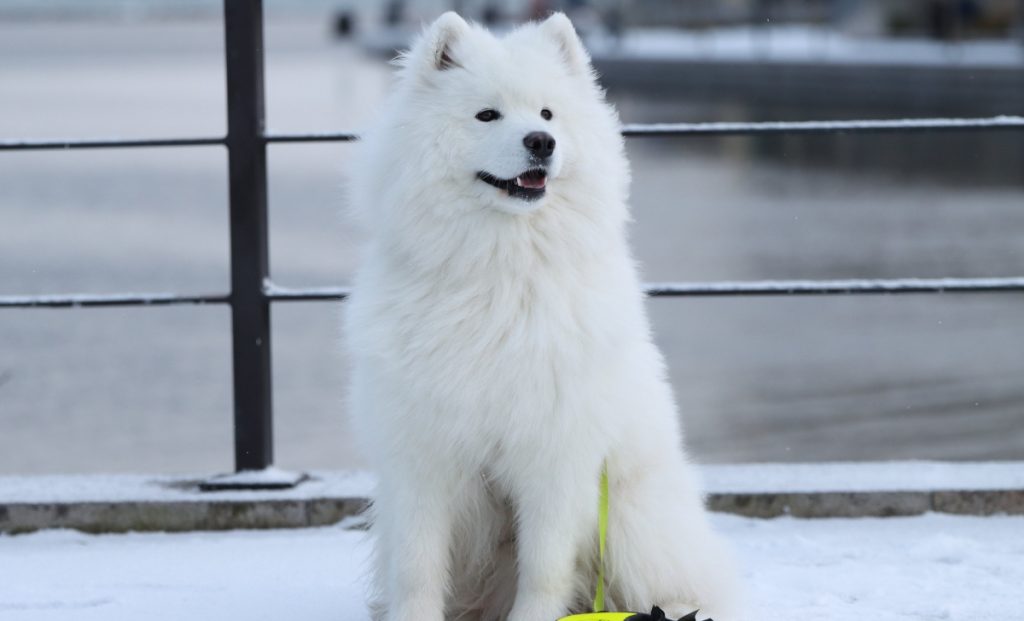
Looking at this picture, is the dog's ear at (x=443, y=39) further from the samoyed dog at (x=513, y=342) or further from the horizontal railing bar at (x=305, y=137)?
the horizontal railing bar at (x=305, y=137)

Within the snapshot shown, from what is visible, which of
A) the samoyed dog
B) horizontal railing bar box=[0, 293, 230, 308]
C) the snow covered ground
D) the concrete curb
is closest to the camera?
the samoyed dog

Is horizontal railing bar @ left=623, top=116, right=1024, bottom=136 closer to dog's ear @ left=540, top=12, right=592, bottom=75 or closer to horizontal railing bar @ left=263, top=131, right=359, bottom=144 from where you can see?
horizontal railing bar @ left=263, top=131, right=359, bottom=144

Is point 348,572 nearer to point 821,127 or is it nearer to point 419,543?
point 419,543

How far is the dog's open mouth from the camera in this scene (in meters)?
2.88

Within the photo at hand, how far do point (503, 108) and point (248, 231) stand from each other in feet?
4.82

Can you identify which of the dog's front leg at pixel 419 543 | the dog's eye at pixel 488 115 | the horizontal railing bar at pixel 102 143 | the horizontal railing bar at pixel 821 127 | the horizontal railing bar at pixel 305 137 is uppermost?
the dog's eye at pixel 488 115

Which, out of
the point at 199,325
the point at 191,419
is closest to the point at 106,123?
the point at 199,325

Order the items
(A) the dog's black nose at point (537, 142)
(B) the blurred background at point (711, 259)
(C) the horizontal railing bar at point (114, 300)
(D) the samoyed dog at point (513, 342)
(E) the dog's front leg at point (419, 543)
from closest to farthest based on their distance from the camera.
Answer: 1. (A) the dog's black nose at point (537, 142)
2. (D) the samoyed dog at point (513, 342)
3. (E) the dog's front leg at point (419, 543)
4. (C) the horizontal railing bar at point (114, 300)
5. (B) the blurred background at point (711, 259)

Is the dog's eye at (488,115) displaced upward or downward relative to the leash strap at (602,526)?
upward

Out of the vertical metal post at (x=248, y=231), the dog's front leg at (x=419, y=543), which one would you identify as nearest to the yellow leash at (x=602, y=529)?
the dog's front leg at (x=419, y=543)

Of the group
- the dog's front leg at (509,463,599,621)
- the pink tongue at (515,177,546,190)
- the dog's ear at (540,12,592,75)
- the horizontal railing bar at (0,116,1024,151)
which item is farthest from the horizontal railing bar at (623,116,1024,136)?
the dog's front leg at (509,463,599,621)

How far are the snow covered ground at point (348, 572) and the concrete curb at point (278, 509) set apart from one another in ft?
0.14

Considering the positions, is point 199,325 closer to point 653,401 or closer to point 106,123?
point 653,401

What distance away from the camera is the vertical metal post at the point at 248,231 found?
4.12 m
